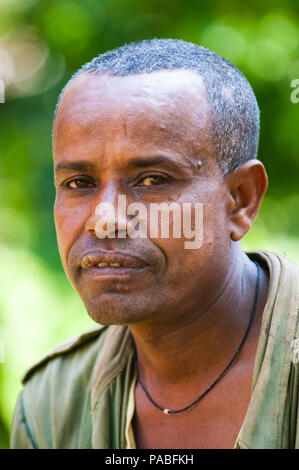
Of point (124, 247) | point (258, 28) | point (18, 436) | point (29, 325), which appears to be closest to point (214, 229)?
point (124, 247)

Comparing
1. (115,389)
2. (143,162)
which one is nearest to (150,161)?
(143,162)

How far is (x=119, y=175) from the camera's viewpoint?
7.04 feet

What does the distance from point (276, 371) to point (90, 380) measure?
3.06ft

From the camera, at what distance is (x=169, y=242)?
2162 mm

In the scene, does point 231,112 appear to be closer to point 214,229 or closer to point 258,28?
point 214,229

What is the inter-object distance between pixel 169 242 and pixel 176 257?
2.4 inches

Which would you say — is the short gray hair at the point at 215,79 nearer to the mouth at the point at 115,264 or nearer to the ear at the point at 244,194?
the ear at the point at 244,194

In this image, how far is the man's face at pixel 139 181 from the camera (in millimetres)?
2129

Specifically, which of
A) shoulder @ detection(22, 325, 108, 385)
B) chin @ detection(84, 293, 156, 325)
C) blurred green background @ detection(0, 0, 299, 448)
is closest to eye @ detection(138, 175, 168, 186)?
chin @ detection(84, 293, 156, 325)

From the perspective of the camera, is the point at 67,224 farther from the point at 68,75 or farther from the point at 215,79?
the point at 68,75

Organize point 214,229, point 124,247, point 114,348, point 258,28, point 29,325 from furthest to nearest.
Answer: point 258,28
point 29,325
point 114,348
point 214,229
point 124,247

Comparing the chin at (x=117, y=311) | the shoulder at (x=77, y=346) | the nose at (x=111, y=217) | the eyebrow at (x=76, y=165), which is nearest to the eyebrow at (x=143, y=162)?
the eyebrow at (x=76, y=165)

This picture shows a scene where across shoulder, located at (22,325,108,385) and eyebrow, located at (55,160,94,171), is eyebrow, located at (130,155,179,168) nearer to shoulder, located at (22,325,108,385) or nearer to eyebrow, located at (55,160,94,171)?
eyebrow, located at (55,160,94,171)

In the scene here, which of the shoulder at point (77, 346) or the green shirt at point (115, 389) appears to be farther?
the shoulder at point (77, 346)
